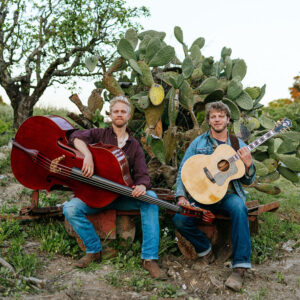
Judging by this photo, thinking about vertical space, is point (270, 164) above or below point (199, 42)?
below

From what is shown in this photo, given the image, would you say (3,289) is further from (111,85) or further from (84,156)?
(111,85)

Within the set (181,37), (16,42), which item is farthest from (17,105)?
(181,37)

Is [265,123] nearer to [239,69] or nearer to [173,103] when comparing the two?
[239,69]

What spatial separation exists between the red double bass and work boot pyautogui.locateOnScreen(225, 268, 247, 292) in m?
0.51

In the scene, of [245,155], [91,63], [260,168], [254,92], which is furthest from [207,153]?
[91,63]

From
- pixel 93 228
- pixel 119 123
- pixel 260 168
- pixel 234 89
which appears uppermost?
pixel 234 89

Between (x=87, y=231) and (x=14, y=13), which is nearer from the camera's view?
(x=87, y=231)

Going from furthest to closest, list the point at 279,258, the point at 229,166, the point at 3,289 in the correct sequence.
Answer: the point at 279,258, the point at 229,166, the point at 3,289

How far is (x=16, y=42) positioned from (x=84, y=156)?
7974 millimetres

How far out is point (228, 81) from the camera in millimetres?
4496

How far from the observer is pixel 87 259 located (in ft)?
10.8

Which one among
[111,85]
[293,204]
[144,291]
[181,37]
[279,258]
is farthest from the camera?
[293,204]

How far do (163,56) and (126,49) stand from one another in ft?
1.48

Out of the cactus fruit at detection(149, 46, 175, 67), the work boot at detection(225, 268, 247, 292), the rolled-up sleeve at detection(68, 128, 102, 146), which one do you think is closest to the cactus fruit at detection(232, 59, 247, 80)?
the cactus fruit at detection(149, 46, 175, 67)
